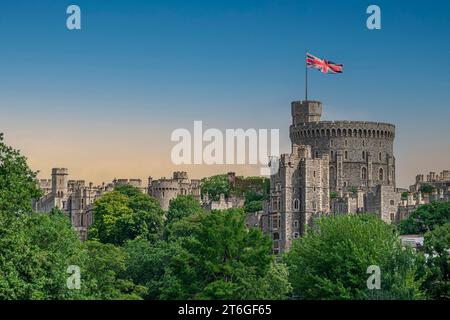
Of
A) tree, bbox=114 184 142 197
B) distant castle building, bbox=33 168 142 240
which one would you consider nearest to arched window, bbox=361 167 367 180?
tree, bbox=114 184 142 197

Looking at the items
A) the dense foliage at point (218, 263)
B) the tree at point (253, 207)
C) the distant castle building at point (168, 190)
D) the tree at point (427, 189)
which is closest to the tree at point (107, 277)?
the dense foliage at point (218, 263)

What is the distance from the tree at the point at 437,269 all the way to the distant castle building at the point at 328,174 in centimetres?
4798

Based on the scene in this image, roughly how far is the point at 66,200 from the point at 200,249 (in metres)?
102

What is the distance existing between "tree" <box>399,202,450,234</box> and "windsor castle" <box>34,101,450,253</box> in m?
Result: 6.09

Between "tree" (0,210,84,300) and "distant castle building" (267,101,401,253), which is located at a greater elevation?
"distant castle building" (267,101,401,253)

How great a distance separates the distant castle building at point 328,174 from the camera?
124250mm

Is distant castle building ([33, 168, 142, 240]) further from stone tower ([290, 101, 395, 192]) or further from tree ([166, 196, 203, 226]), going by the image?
stone tower ([290, 101, 395, 192])

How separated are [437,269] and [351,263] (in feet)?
12.7

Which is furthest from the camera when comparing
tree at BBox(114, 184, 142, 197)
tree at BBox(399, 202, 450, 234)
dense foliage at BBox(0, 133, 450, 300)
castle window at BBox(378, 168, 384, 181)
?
castle window at BBox(378, 168, 384, 181)

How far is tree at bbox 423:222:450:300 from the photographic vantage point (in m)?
61.0

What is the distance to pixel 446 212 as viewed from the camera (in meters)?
115

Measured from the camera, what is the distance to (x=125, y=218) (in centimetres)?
13675

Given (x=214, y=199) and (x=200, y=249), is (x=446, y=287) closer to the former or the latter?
(x=200, y=249)
